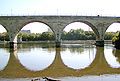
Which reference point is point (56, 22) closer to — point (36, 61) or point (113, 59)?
point (113, 59)

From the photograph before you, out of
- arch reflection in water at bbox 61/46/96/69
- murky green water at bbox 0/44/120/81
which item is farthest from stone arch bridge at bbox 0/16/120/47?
murky green water at bbox 0/44/120/81

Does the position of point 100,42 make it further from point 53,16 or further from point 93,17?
point 53,16

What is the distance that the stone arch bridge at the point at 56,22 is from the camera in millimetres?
46875

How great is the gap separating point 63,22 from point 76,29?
49.8 m

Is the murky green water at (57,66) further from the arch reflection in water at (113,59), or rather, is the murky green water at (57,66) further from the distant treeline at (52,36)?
the distant treeline at (52,36)

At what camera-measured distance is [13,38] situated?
47.5 m

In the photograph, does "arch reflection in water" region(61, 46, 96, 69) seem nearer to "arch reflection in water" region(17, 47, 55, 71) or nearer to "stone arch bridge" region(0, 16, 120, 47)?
"arch reflection in water" region(17, 47, 55, 71)

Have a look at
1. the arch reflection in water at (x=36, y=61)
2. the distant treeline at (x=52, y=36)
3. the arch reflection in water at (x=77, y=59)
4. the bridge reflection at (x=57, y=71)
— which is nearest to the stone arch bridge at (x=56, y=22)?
the arch reflection in water at (x=77, y=59)

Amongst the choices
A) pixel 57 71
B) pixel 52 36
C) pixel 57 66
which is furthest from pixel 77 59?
pixel 52 36

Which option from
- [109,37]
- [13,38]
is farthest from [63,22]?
[109,37]

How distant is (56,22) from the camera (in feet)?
157

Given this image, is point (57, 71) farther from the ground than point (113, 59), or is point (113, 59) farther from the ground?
point (113, 59)

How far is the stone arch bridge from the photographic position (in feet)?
154

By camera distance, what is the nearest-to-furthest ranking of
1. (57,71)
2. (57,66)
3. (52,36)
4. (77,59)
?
(57,71) < (57,66) < (77,59) < (52,36)
